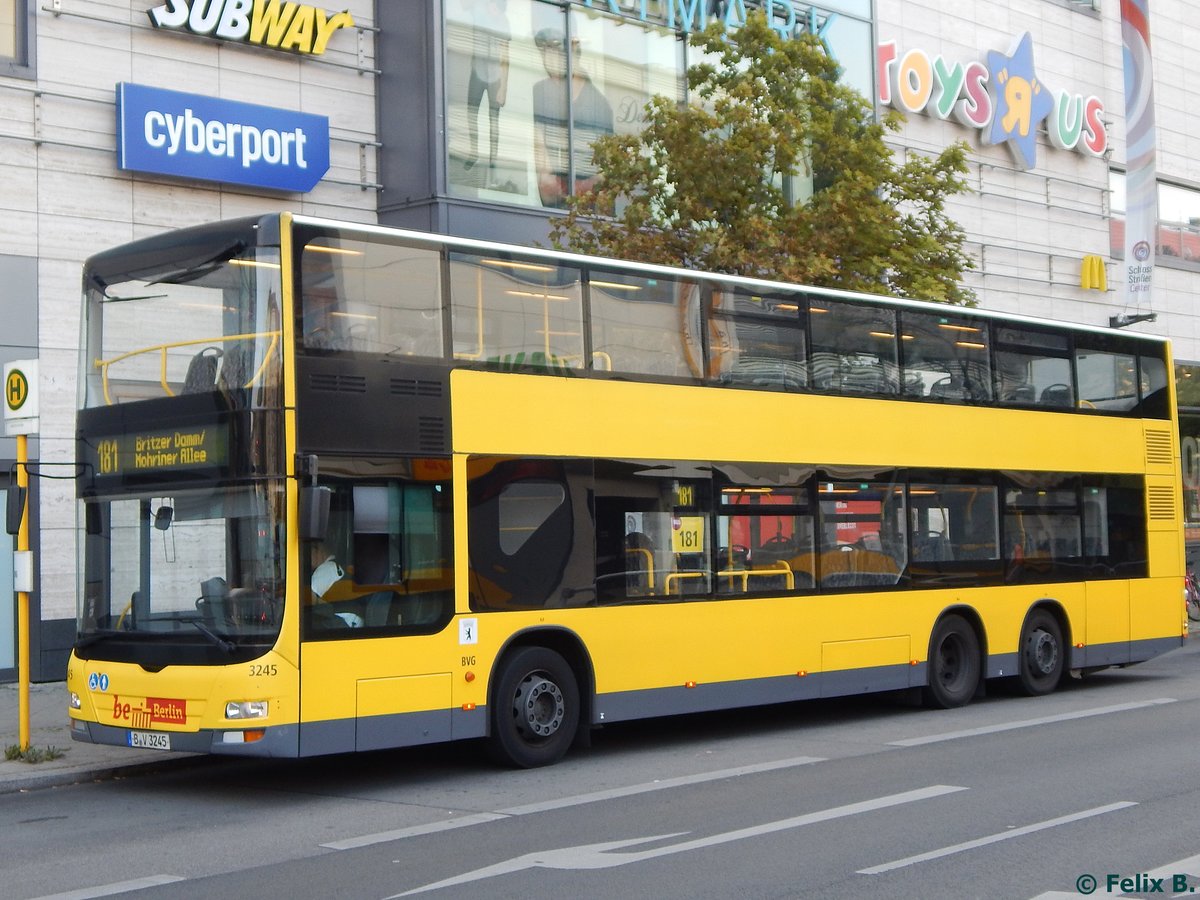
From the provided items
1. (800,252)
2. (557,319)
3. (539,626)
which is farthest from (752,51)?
(539,626)

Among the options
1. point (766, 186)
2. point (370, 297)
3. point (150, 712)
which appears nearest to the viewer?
point (150, 712)

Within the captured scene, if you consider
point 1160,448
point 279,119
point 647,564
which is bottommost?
point 647,564

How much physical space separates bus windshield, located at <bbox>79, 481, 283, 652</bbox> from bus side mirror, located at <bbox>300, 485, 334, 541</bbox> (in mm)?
184

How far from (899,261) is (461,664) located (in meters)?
10.7

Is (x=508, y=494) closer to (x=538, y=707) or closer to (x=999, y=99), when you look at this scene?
(x=538, y=707)

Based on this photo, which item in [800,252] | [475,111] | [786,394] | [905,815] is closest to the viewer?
[905,815]

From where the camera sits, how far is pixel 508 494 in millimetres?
11766

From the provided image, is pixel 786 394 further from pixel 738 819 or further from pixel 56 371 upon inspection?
pixel 56 371

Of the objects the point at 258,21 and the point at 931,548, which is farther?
the point at 258,21

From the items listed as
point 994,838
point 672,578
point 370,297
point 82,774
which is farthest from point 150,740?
point 994,838

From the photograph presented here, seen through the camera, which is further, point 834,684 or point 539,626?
point 834,684

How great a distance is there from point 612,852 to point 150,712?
3783 mm

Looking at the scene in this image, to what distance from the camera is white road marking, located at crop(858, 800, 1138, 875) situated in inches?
308

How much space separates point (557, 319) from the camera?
12.3 m
